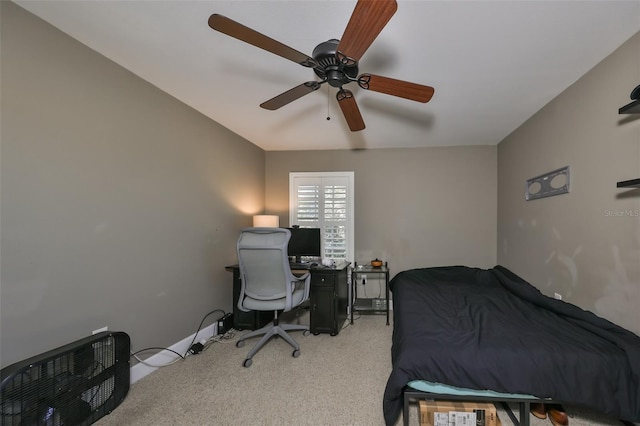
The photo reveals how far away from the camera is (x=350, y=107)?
71.2 inches

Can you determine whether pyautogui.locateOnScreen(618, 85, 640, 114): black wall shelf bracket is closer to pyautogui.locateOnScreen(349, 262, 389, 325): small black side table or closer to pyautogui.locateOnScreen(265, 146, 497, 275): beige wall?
pyautogui.locateOnScreen(265, 146, 497, 275): beige wall

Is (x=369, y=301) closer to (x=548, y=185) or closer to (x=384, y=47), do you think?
(x=548, y=185)

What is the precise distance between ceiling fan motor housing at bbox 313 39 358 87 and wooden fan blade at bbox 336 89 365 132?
0.11 metres

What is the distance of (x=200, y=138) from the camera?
285cm

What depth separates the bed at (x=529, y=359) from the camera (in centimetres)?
144

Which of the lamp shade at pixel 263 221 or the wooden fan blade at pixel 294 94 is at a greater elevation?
the wooden fan blade at pixel 294 94

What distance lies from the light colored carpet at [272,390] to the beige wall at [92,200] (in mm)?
428

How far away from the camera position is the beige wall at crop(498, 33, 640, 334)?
169 cm

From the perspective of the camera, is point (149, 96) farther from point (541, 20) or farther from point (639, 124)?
point (639, 124)

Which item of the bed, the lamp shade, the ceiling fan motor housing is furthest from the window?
the ceiling fan motor housing

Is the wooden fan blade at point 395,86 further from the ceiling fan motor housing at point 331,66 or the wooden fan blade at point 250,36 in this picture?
the wooden fan blade at point 250,36

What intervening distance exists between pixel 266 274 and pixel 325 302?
3.01ft

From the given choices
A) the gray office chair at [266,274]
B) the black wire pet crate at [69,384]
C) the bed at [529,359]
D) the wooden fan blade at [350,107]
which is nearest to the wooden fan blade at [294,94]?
the wooden fan blade at [350,107]

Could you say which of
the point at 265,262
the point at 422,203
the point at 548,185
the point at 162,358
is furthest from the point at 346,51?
the point at 422,203
